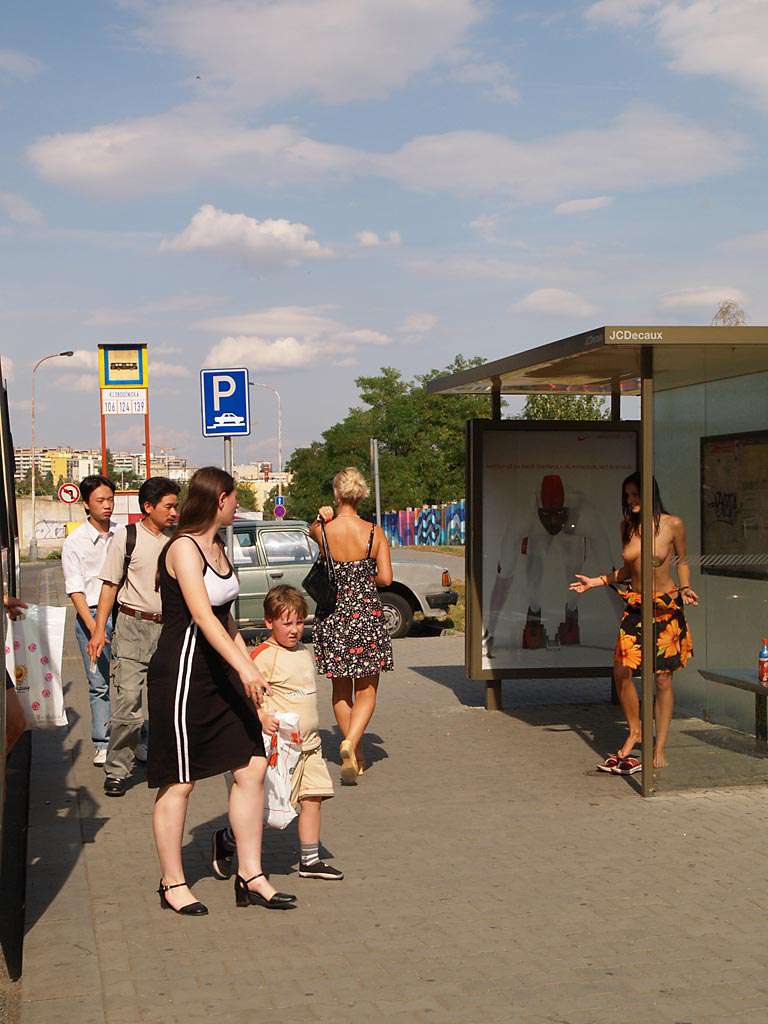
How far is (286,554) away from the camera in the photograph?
16.9 meters

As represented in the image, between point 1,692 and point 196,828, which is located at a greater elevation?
point 1,692

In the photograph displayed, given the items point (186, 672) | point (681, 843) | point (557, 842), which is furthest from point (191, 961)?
point (681, 843)

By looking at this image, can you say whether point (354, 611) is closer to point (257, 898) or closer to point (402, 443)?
point (257, 898)

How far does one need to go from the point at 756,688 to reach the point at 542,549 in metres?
2.73

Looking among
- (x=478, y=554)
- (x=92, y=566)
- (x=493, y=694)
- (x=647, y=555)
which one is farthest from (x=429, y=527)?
(x=647, y=555)

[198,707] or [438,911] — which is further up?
[198,707]

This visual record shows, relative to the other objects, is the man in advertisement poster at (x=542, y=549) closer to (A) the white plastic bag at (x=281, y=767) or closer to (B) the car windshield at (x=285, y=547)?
(A) the white plastic bag at (x=281, y=767)

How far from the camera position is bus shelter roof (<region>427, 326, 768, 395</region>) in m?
6.88

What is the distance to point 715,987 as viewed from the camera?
441cm

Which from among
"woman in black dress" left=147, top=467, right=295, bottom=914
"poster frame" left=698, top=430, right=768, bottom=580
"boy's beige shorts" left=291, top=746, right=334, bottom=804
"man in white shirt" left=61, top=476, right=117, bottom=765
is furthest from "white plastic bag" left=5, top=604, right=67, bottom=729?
"poster frame" left=698, top=430, right=768, bottom=580

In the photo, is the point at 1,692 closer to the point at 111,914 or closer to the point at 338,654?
the point at 111,914

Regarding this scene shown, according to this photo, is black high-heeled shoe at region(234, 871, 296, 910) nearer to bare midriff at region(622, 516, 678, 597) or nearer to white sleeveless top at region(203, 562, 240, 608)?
white sleeveless top at region(203, 562, 240, 608)

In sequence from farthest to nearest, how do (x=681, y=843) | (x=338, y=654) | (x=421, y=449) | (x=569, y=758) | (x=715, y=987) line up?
1. (x=421, y=449)
2. (x=569, y=758)
3. (x=338, y=654)
4. (x=681, y=843)
5. (x=715, y=987)

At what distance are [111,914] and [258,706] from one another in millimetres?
1167
